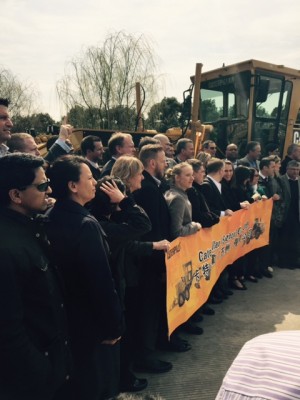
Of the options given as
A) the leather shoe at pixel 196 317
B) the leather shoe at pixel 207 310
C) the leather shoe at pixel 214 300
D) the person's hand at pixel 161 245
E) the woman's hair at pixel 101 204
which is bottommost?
the leather shoe at pixel 214 300

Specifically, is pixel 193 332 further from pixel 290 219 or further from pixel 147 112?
pixel 147 112

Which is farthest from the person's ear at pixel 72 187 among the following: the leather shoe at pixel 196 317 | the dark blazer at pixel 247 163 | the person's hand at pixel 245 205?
the dark blazer at pixel 247 163

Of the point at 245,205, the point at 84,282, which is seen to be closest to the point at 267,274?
the point at 245,205

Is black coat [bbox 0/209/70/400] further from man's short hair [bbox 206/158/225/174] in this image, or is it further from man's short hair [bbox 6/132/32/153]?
man's short hair [bbox 206/158/225/174]

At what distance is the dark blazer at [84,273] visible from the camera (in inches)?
84.4

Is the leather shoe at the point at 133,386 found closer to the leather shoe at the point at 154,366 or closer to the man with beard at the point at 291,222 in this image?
the leather shoe at the point at 154,366

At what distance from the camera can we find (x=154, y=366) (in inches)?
136

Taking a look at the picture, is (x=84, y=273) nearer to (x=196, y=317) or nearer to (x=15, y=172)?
(x=15, y=172)

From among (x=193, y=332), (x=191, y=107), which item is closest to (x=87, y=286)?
(x=193, y=332)

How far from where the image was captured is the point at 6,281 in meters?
1.75

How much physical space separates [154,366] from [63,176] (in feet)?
6.91

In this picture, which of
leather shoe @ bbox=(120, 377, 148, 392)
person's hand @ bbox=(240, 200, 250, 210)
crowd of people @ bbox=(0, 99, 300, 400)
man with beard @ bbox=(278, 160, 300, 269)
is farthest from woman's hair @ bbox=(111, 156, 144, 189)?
man with beard @ bbox=(278, 160, 300, 269)

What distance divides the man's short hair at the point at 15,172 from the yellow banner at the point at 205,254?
180 centimetres

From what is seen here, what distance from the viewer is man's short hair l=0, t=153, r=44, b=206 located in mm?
1948
